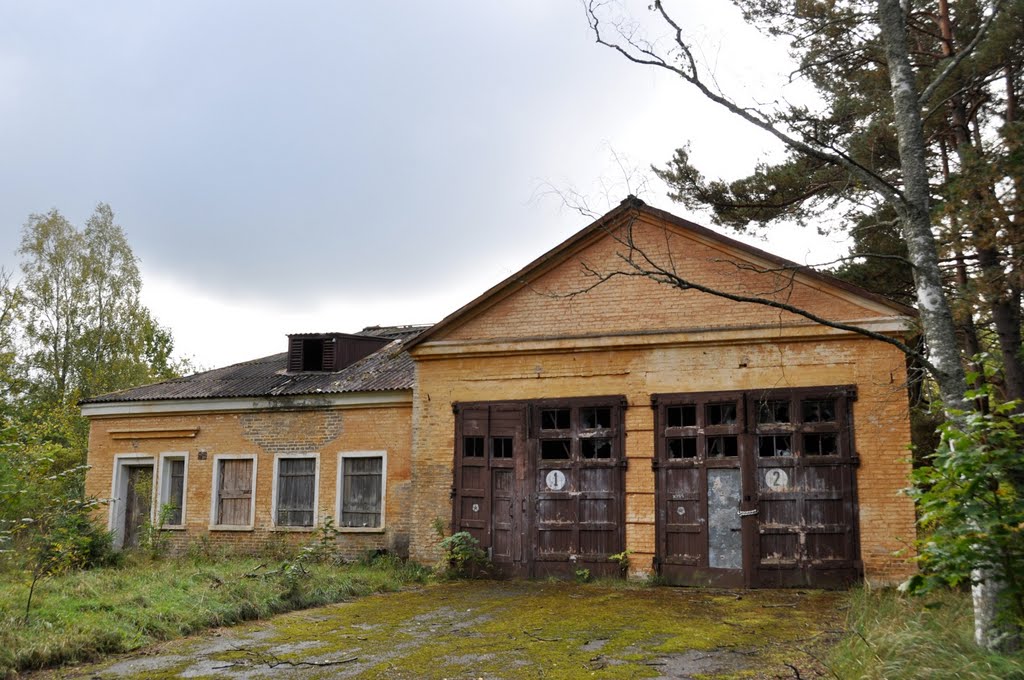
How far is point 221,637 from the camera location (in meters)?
9.15

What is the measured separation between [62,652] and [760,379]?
963 centimetres

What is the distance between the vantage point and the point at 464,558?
13.9m

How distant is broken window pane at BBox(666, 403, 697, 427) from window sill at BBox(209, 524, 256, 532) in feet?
28.8

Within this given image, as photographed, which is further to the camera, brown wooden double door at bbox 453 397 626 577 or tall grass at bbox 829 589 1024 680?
brown wooden double door at bbox 453 397 626 577

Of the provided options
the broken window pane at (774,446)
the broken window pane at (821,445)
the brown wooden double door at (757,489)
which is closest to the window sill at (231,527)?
the brown wooden double door at (757,489)

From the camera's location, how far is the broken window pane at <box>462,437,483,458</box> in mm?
14461

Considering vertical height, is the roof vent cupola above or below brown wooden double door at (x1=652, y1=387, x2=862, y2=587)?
above

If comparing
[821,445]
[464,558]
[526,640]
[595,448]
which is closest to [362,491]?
[464,558]

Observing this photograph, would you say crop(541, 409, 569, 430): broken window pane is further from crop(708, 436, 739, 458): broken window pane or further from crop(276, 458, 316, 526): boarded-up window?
crop(276, 458, 316, 526): boarded-up window

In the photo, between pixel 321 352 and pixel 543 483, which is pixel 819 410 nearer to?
pixel 543 483

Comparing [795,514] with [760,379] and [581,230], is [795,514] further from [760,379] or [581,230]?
[581,230]

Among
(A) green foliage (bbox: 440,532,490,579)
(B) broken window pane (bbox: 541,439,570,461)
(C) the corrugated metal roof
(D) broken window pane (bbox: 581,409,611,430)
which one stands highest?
(C) the corrugated metal roof

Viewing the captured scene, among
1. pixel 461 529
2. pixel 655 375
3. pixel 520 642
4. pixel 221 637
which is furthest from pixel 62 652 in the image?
pixel 655 375

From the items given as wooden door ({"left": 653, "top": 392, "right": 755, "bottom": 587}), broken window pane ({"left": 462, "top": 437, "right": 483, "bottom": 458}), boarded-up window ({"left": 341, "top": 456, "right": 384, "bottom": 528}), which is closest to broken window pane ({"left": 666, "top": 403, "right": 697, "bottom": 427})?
wooden door ({"left": 653, "top": 392, "right": 755, "bottom": 587})
